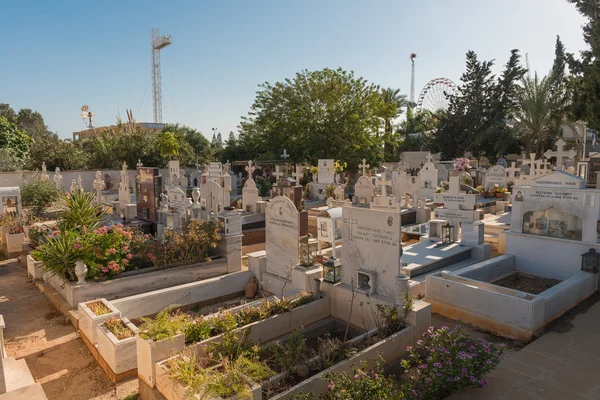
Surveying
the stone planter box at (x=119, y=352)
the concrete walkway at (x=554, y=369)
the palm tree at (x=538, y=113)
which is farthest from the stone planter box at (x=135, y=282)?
the palm tree at (x=538, y=113)

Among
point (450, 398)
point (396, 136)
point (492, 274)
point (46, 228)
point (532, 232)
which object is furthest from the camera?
point (396, 136)

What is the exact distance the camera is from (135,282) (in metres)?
7.07

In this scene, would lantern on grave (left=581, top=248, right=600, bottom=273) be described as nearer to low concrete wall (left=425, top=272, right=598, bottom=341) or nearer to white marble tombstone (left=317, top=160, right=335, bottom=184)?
low concrete wall (left=425, top=272, right=598, bottom=341)

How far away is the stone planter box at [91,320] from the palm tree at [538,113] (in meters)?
33.7

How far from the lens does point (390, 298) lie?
561cm

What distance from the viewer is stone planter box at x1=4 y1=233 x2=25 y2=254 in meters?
10.5

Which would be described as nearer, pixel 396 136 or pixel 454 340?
pixel 454 340

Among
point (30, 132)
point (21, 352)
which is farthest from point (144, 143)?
point (30, 132)

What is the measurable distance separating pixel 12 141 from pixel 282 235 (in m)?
31.4

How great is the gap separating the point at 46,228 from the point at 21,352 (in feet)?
17.6

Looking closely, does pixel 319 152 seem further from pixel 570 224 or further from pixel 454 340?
pixel 454 340

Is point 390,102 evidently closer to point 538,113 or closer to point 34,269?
point 538,113

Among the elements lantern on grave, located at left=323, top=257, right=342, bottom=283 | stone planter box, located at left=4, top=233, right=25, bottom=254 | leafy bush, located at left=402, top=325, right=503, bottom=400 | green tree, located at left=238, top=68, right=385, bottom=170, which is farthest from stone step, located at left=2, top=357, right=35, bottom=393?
green tree, located at left=238, top=68, right=385, bottom=170

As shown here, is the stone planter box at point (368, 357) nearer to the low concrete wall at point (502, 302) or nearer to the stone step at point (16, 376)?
the low concrete wall at point (502, 302)
